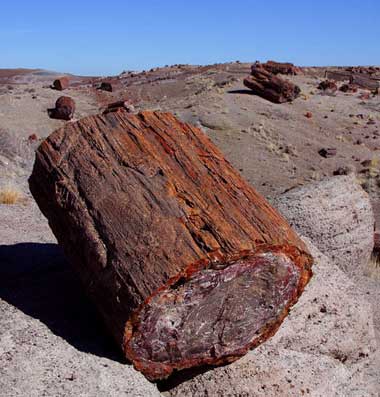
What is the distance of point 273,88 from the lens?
2647 cm

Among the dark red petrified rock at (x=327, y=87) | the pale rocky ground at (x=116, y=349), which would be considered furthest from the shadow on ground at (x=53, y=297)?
the dark red petrified rock at (x=327, y=87)

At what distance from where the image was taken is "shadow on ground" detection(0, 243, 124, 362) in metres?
5.12

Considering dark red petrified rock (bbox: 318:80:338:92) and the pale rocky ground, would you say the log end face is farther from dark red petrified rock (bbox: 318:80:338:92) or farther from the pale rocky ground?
dark red petrified rock (bbox: 318:80:338:92)

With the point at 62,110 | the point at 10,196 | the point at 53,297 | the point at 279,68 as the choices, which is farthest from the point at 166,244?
the point at 279,68

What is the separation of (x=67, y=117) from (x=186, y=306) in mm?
19444

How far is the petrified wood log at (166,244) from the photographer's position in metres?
4.59

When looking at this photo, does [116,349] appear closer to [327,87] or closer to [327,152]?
[327,152]

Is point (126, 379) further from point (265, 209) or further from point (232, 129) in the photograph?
point (232, 129)

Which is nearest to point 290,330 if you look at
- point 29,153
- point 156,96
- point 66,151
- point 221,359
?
point 221,359

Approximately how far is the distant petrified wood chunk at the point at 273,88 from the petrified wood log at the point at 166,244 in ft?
68.9

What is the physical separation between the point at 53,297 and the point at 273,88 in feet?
71.5

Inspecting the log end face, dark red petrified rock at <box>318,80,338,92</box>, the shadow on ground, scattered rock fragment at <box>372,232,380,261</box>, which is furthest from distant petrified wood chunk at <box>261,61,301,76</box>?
the log end face

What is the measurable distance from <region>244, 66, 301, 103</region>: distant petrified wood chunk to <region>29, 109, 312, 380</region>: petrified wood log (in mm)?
20988

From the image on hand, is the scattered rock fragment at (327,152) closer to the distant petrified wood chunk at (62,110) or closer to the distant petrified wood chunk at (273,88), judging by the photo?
the distant petrified wood chunk at (273,88)
